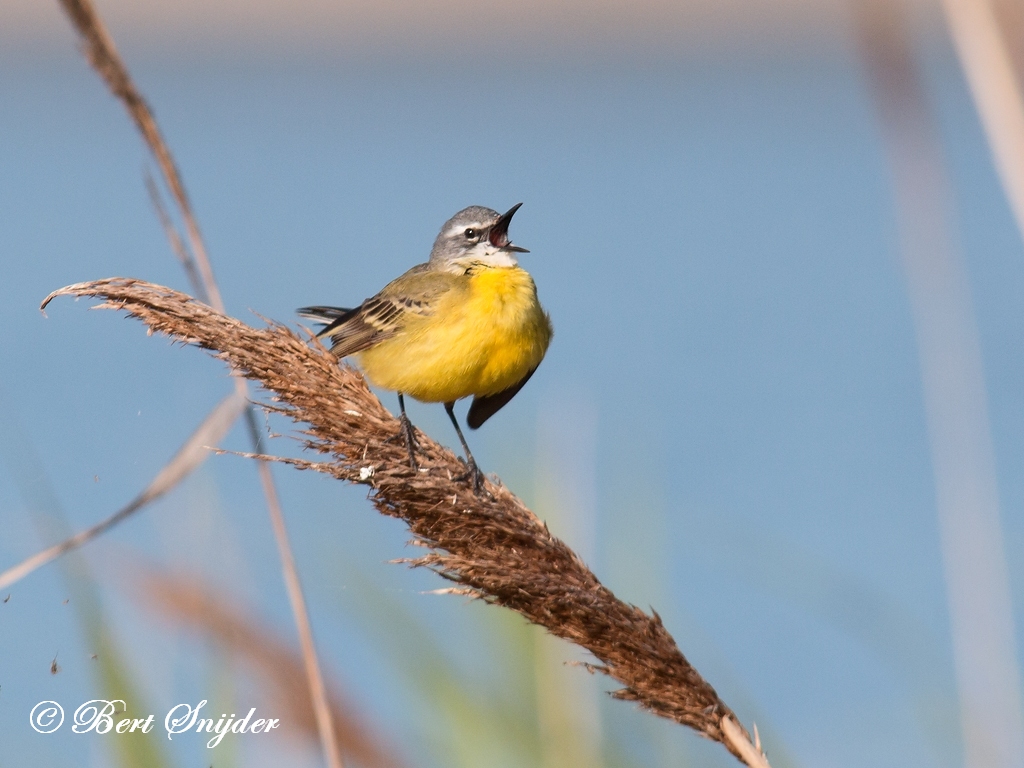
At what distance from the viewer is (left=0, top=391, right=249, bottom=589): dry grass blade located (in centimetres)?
248

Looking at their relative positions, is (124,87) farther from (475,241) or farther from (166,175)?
(475,241)

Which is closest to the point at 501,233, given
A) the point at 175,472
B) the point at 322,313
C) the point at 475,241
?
the point at 475,241

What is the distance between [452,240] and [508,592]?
231cm

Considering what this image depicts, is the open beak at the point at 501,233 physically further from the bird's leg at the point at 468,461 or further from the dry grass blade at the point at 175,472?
the dry grass blade at the point at 175,472

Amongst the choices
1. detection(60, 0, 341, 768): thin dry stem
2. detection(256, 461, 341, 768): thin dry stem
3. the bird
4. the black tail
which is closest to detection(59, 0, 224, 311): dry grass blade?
detection(60, 0, 341, 768): thin dry stem

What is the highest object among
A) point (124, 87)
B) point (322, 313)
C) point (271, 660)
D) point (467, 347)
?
point (124, 87)

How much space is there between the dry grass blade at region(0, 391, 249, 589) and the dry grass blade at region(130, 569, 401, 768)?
35 centimetres

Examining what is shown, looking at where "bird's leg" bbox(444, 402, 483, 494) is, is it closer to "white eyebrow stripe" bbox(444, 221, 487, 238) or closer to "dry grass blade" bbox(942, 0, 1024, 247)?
"white eyebrow stripe" bbox(444, 221, 487, 238)

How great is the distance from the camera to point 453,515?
253 cm

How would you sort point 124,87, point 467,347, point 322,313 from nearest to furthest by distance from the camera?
1. point 124,87
2. point 467,347
3. point 322,313

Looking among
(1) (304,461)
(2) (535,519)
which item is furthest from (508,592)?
(1) (304,461)

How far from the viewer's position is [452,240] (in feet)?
14.8

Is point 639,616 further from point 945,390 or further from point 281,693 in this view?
point 945,390

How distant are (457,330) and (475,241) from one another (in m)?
0.77
